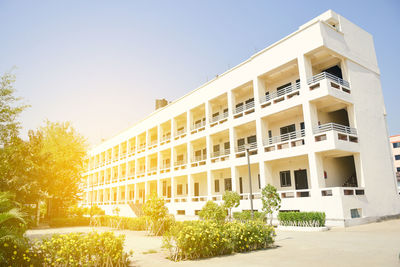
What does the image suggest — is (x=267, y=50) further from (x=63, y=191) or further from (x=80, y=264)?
(x=63, y=191)

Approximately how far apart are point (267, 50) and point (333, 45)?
545 cm

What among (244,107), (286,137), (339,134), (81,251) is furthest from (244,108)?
(81,251)

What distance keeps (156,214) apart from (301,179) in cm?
1256

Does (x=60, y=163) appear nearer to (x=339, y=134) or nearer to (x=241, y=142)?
(x=241, y=142)

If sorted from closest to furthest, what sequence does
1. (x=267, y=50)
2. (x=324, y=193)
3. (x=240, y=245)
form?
(x=240, y=245), (x=324, y=193), (x=267, y=50)

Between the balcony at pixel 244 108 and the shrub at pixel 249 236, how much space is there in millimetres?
15350

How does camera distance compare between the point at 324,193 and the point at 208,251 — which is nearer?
the point at 208,251

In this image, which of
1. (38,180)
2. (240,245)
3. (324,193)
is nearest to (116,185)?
(38,180)

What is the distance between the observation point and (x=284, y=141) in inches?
850

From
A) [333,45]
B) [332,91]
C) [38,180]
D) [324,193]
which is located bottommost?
[324,193]

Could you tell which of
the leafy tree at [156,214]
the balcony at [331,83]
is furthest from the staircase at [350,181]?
the leafy tree at [156,214]

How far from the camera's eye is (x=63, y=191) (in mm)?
29984

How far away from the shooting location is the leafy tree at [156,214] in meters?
16.9

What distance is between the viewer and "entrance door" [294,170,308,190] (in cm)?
2214
